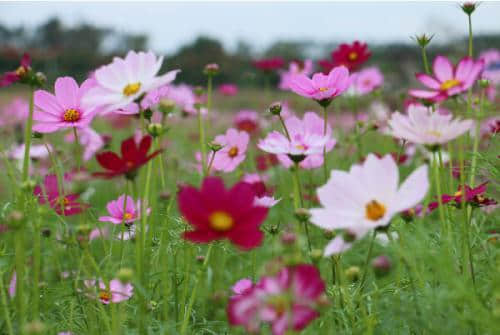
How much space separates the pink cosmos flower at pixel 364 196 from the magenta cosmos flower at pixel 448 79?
0.11 meters

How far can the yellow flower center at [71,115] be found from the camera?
35.0 inches

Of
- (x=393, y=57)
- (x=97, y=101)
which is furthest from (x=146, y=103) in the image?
(x=393, y=57)

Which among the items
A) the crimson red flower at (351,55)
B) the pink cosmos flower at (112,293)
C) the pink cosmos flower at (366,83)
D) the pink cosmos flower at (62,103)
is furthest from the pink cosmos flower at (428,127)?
the pink cosmos flower at (366,83)

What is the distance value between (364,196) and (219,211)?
18 cm

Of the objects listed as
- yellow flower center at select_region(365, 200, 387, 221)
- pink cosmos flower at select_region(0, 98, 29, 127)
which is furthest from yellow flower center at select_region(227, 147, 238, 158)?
pink cosmos flower at select_region(0, 98, 29, 127)

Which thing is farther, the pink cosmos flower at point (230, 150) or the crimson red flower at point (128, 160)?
the pink cosmos flower at point (230, 150)

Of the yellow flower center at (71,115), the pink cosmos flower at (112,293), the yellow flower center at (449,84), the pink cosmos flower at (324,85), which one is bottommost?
the pink cosmos flower at (112,293)

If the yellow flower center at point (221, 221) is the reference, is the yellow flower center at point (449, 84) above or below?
above

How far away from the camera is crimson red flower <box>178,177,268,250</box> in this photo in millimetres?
601

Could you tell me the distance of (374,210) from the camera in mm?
645

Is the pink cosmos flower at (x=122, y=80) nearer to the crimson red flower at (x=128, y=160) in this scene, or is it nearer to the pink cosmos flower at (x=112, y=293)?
the crimson red flower at (x=128, y=160)

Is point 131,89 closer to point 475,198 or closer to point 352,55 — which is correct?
point 475,198

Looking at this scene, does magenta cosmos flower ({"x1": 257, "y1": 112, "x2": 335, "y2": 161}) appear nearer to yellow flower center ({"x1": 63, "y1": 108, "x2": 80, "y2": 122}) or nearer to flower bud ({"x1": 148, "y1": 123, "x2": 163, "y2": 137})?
flower bud ({"x1": 148, "y1": 123, "x2": 163, "y2": 137})

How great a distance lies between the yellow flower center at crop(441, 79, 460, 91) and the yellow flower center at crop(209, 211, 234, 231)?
1.13 ft
